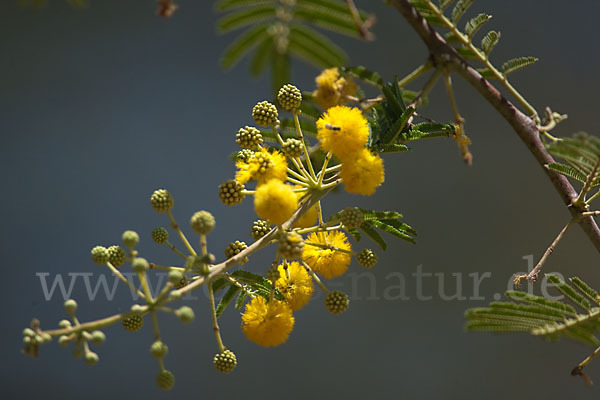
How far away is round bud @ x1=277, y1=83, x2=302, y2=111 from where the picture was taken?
1.14 meters

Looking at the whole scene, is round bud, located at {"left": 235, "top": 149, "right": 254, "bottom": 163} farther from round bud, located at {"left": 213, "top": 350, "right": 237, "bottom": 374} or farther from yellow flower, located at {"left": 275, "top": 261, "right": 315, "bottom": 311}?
round bud, located at {"left": 213, "top": 350, "right": 237, "bottom": 374}

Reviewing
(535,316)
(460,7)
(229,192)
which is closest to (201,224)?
(229,192)

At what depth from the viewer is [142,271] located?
911 millimetres

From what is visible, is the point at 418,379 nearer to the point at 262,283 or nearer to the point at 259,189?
the point at 262,283

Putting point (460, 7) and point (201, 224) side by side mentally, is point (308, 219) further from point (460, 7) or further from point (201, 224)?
point (460, 7)

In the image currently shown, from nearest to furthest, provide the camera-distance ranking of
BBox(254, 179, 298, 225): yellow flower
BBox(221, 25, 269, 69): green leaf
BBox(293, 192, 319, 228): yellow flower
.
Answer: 1. BBox(254, 179, 298, 225): yellow flower
2. BBox(293, 192, 319, 228): yellow flower
3. BBox(221, 25, 269, 69): green leaf

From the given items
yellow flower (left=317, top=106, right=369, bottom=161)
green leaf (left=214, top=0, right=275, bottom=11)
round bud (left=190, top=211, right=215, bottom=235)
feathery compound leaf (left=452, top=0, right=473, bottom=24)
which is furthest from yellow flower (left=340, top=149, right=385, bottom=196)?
green leaf (left=214, top=0, right=275, bottom=11)

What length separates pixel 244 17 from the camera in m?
1.47

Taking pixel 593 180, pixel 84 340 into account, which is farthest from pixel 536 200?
pixel 84 340

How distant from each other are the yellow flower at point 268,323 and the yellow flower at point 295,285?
64mm

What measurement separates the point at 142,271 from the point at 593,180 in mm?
852

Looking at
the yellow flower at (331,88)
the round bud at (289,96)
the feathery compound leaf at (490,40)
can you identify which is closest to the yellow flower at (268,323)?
the round bud at (289,96)

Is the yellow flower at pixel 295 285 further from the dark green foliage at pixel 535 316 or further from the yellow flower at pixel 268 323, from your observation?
the dark green foliage at pixel 535 316

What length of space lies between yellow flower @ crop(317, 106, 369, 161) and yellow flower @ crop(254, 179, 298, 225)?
5.3 inches
